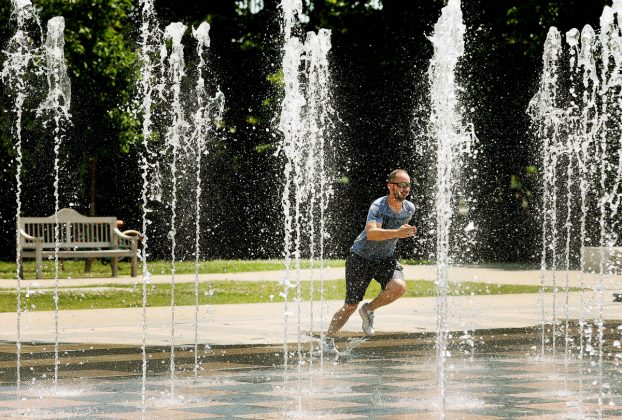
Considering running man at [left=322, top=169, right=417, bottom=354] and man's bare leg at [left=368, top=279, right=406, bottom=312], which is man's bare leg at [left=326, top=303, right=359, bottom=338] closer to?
running man at [left=322, top=169, right=417, bottom=354]

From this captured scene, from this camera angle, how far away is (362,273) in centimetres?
1111

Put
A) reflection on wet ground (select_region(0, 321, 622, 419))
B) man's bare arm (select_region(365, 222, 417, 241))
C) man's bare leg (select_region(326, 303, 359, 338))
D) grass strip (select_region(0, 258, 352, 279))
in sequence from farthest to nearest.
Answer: grass strip (select_region(0, 258, 352, 279))
man's bare leg (select_region(326, 303, 359, 338))
man's bare arm (select_region(365, 222, 417, 241))
reflection on wet ground (select_region(0, 321, 622, 419))

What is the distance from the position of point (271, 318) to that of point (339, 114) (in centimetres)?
1901

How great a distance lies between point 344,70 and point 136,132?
5.74 meters

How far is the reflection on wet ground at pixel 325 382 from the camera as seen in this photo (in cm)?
774

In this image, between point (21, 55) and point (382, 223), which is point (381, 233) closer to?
point (382, 223)

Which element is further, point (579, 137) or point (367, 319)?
point (579, 137)

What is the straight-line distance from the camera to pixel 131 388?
8.69 m

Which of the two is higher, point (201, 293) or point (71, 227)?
point (71, 227)

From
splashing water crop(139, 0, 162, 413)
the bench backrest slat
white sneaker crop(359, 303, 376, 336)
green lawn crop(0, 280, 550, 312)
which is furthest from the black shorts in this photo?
splashing water crop(139, 0, 162, 413)

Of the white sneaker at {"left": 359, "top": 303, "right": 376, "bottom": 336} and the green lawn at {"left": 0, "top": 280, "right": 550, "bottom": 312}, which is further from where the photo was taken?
the green lawn at {"left": 0, "top": 280, "right": 550, "bottom": 312}

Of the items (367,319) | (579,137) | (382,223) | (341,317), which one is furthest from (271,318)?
(579,137)

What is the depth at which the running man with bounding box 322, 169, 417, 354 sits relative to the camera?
1083 cm

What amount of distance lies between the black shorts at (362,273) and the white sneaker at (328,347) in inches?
16.2
